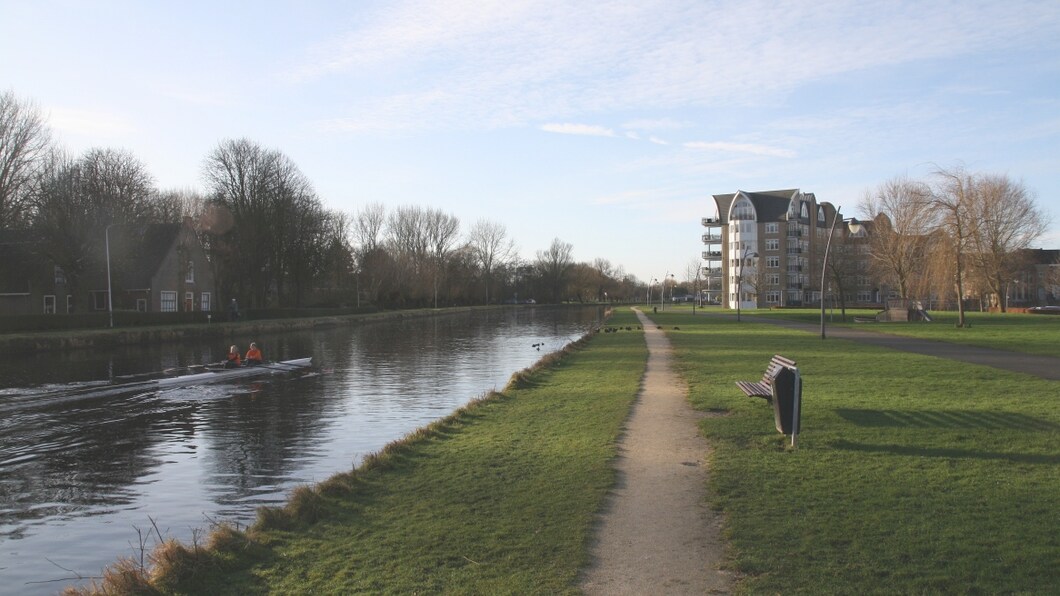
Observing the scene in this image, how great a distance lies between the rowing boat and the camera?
22.8 m

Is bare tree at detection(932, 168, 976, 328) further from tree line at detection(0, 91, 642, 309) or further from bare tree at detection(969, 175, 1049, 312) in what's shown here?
tree line at detection(0, 91, 642, 309)

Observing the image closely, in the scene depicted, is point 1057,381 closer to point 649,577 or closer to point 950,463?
point 950,463

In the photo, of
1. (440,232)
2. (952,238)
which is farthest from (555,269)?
(952,238)

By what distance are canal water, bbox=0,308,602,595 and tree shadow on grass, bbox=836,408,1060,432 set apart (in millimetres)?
8428

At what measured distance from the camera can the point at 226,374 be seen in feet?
80.4

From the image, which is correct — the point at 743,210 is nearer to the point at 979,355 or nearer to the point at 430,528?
the point at 979,355

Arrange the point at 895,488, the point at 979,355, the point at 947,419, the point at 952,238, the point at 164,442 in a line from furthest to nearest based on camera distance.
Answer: the point at 952,238
the point at 979,355
the point at 164,442
the point at 947,419
the point at 895,488

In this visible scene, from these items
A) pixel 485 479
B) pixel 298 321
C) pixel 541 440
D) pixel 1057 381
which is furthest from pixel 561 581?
pixel 298 321

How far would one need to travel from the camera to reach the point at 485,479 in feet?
30.0

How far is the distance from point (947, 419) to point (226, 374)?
20.8 m

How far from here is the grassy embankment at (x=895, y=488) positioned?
18.8 feet

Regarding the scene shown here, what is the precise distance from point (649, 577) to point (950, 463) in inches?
210

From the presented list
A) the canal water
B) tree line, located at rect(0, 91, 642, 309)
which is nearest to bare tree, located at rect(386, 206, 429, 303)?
tree line, located at rect(0, 91, 642, 309)

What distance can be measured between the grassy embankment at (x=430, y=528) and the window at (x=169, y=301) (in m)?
57.4
